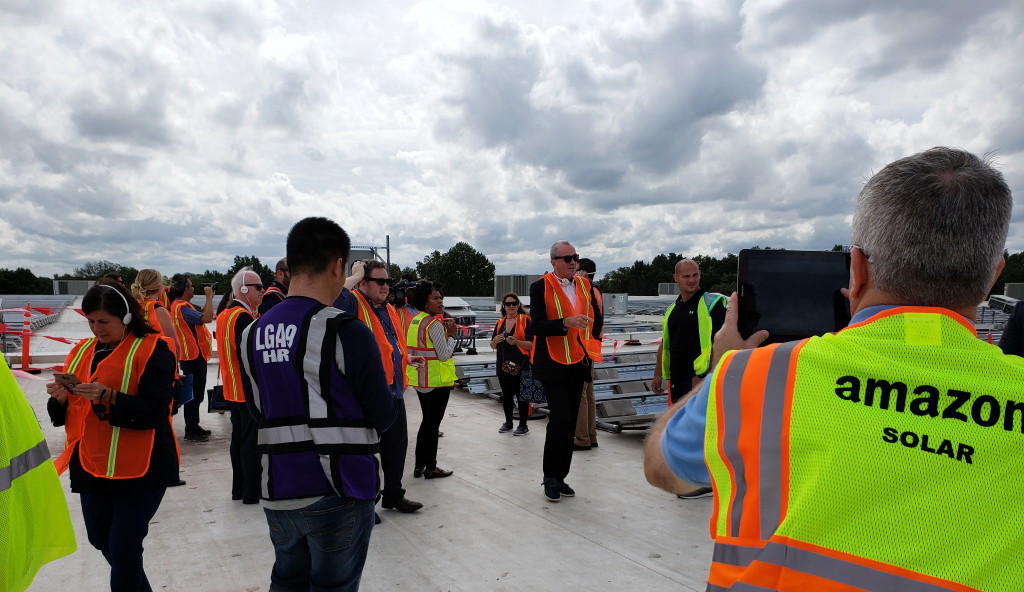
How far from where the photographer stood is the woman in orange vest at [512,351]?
313 inches

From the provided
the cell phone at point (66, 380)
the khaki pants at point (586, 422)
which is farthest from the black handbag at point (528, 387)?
the cell phone at point (66, 380)

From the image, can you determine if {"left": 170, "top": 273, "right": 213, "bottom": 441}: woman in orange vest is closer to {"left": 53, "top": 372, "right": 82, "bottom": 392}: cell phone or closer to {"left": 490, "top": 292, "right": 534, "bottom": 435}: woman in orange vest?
{"left": 490, "top": 292, "right": 534, "bottom": 435}: woman in orange vest

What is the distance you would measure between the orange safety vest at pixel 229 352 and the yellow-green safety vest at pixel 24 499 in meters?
3.25

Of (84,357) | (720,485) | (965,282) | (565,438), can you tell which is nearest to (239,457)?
(84,357)

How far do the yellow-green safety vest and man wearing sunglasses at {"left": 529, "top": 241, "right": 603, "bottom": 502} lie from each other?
147 inches

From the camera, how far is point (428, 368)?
19.1ft

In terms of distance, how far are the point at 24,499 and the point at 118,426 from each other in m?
1.48

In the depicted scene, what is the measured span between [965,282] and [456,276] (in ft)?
258

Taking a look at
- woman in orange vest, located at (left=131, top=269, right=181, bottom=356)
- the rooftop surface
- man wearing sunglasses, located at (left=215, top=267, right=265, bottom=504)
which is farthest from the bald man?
woman in orange vest, located at (left=131, top=269, right=181, bottom=356)

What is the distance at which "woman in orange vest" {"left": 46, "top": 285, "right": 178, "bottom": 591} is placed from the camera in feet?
10.2

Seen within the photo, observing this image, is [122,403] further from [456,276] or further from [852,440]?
[456,276]

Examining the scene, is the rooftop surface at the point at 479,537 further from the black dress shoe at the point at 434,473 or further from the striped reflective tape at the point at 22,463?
the striped reflective tape at the point at 22,463

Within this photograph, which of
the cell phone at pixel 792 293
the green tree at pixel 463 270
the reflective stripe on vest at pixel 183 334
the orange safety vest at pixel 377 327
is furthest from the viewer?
the green tree at pixel 463 270

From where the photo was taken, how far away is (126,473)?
3.12 m
